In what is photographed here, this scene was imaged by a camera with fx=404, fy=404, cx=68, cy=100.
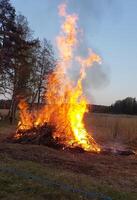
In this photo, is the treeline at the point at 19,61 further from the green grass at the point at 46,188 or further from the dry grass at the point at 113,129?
the green grass at the point at 46,188

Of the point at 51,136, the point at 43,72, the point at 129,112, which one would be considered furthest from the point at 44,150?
the point at 129,112

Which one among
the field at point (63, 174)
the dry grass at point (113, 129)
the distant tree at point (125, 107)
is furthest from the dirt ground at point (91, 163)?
the distant tree at point (125, 107)

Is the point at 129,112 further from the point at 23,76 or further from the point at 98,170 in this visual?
the point at 98,170

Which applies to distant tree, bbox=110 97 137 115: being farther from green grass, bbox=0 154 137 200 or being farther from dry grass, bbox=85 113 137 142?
green grass, bbox=0 154 137 200

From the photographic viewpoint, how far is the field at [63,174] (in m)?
8.67

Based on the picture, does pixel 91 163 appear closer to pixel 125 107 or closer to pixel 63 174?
pixel 63 174

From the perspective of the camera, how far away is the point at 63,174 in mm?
10938

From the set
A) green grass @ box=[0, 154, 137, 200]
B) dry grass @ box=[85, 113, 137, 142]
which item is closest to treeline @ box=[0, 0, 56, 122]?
dry grass @ box=[85, 113, 137, 142]

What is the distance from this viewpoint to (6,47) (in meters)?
34.7

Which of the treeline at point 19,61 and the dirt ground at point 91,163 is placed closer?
the dirt ground at point 91,163

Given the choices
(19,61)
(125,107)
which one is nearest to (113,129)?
(19,61)

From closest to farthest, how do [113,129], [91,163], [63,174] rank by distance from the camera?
1. [63,174]
2. [91,163]
3. [113,129]

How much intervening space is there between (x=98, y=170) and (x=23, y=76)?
30.1 meters

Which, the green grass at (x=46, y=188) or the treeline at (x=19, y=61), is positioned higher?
the treeline at (x=19, y=61)
